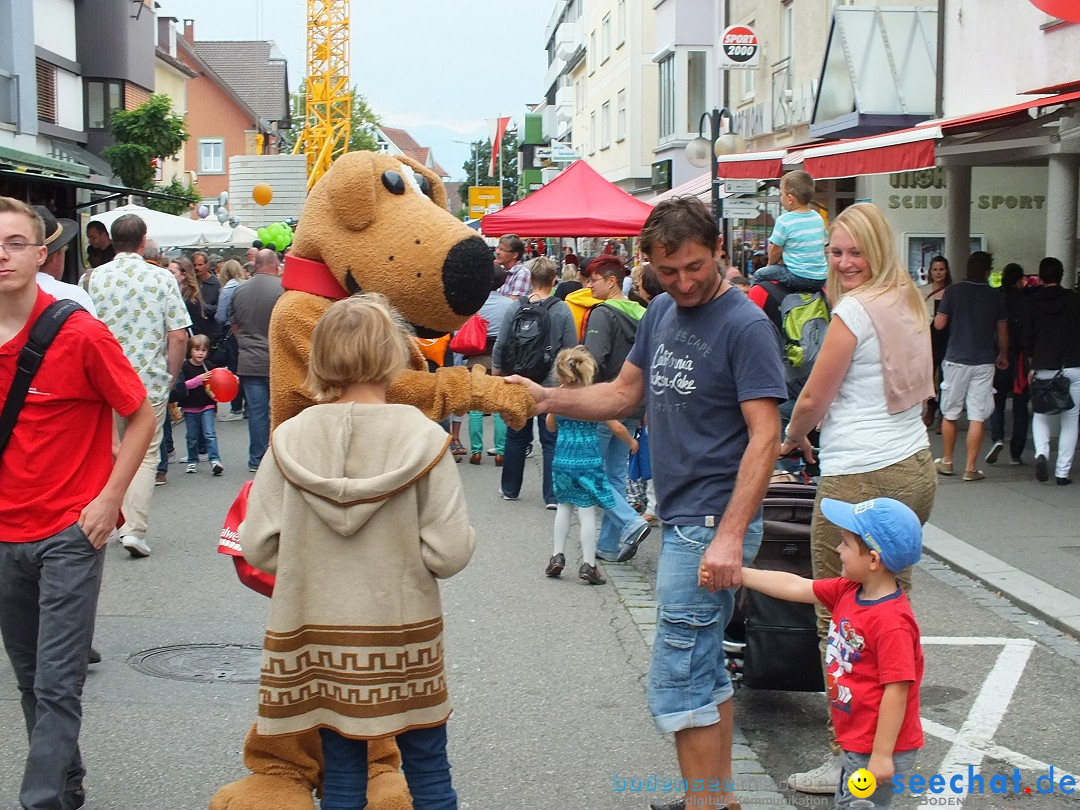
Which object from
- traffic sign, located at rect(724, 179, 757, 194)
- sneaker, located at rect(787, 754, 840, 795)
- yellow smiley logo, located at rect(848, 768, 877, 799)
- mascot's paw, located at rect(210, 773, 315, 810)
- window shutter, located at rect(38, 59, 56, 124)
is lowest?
sneaker, located at rect(787, 754, 840, 795)

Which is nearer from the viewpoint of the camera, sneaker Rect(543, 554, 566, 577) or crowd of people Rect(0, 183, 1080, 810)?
crowd of people Rect(0, 183, 1080, 810)

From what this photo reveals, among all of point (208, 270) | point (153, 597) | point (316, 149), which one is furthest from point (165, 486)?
point (316, 149)

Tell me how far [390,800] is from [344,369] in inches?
55.4

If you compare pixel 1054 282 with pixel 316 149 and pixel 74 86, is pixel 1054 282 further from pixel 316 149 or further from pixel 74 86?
pixel 316 149

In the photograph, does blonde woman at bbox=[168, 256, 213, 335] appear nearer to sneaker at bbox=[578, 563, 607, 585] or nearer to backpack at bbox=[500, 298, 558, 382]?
backpack at bbox=[500, 298, 558, 382]

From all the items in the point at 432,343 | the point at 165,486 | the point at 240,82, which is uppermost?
the point at 240,82

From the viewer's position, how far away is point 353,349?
338cm

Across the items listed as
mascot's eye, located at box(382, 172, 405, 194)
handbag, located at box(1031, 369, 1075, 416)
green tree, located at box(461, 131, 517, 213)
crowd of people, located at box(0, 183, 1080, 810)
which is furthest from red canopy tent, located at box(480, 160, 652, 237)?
green tree, located at box(461, 131, 517, 213)

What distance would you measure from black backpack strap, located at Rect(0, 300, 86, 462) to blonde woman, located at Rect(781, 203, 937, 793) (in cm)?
246

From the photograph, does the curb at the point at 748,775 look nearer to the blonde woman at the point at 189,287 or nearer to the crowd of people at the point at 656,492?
the crowd of people at the point at 656,492

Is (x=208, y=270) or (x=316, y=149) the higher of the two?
(x=316, y=149)

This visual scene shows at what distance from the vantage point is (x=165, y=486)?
36.6 ft

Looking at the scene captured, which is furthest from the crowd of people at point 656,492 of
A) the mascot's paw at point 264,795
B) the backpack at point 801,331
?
the backpack at point 801,331

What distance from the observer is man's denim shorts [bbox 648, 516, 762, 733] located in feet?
13.0
